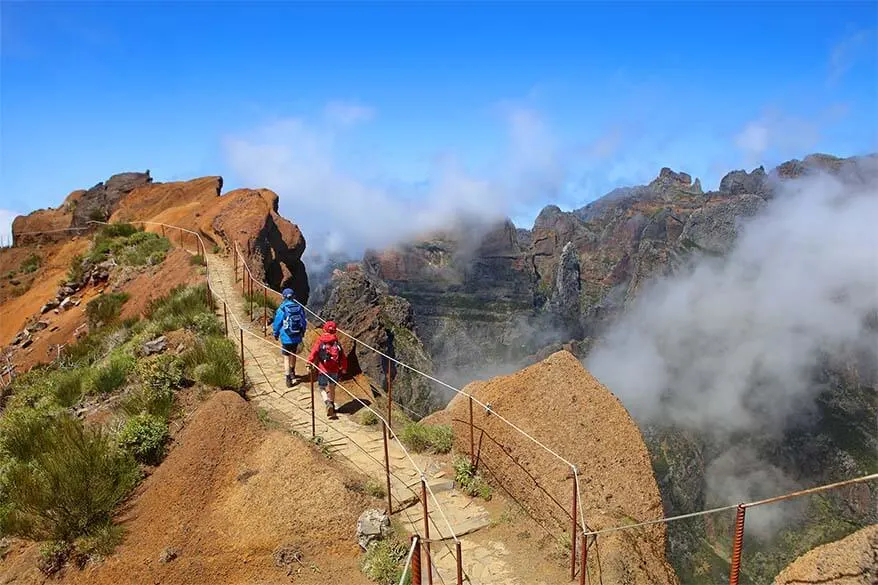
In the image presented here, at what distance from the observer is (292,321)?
13586mm

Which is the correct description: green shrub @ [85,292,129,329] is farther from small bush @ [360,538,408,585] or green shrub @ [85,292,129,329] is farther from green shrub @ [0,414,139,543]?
small bush @ [360,538,408,585]

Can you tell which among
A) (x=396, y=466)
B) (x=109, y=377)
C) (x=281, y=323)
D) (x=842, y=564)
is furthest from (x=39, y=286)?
(x=842, y=564)

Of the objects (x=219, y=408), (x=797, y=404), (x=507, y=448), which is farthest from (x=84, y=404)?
(x=797, y=404)

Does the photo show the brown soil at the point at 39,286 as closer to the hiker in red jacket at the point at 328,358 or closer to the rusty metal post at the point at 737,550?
the hiker in red jacket at the point at 328,358

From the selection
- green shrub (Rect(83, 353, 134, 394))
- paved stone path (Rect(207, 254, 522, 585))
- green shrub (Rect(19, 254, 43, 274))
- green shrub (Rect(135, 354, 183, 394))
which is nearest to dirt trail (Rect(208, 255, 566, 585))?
paved stone path (Rect(207, 254, 522, 585))

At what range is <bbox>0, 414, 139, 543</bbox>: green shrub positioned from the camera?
328 inches

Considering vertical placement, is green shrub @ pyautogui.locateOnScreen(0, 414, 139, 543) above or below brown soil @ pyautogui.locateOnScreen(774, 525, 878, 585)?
above

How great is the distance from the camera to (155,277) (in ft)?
75.7

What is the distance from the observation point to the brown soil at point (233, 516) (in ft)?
25.0

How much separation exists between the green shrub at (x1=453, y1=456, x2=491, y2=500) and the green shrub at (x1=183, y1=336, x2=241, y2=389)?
5.26 meters

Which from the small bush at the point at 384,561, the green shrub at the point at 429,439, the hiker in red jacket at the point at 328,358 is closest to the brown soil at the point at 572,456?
the green shrub at the point at 429,439

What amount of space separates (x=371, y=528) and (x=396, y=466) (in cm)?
221

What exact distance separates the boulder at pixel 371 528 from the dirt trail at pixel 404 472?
61cm

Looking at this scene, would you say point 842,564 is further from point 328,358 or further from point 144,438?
point 144,438
